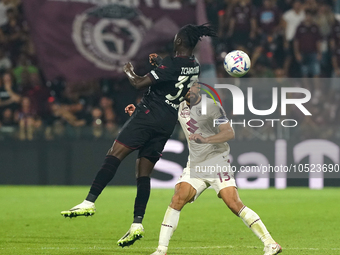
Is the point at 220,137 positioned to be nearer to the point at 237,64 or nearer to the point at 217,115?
A: the point at 217,115

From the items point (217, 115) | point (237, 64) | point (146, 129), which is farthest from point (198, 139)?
point (237, 64)

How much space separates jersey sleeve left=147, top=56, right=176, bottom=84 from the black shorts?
42 centimetres

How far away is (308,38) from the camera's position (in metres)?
15.4

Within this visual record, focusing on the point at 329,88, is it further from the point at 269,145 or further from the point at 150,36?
the point at 150,36

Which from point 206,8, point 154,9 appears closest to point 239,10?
point 206,8

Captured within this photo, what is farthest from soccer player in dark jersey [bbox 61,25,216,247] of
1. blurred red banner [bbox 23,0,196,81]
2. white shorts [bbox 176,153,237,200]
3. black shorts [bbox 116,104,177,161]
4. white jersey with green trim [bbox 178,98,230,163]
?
blurred red banner [bbox 23,0,196,81]

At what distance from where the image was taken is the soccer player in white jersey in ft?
19.4

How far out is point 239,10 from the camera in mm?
15883

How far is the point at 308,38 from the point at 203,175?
1022cm

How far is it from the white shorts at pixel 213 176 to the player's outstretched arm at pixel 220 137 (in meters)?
0.31

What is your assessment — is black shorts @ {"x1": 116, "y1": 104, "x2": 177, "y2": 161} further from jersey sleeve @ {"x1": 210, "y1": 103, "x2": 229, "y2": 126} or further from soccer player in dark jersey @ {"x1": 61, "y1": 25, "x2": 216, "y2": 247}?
jersey sleeve @ {"x1": 210, "y1": 103, "x2": 229, "y2": 126}

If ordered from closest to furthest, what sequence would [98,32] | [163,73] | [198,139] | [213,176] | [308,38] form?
[198,139] → [213,176] → [163,73] → [98,32] → [308,38]

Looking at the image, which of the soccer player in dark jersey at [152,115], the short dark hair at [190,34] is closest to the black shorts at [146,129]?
the soccer player in dark jersey at [152,115]

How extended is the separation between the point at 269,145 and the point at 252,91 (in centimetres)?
129
